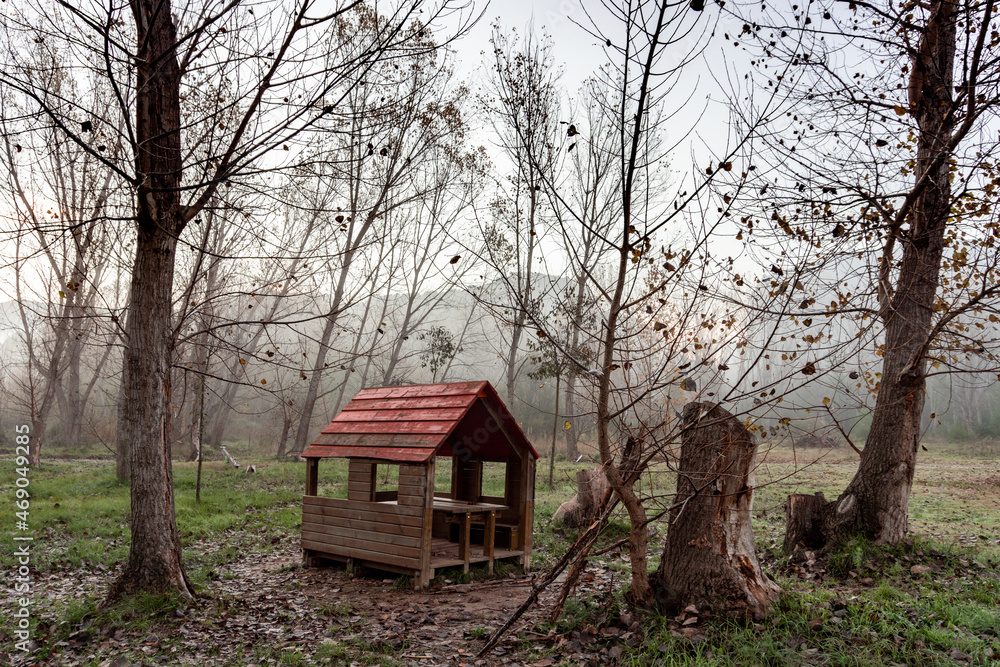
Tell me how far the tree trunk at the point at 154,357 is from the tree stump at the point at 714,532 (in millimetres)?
4396

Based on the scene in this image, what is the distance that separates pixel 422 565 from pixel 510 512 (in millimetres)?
1903

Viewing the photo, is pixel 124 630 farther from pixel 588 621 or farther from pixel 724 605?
pixel 724 605

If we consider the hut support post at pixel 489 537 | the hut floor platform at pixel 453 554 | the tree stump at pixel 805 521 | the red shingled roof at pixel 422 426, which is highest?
the red shingled roof at pixel 422 426

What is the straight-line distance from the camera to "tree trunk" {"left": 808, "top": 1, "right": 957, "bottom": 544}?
22.7 ft

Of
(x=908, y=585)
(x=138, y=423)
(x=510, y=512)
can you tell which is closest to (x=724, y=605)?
(x=908, y=585)

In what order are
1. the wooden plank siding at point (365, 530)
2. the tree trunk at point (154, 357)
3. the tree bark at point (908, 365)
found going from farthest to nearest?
the wooden plank siding at point (365, 530) → the tree bark at point (908, 365) → the tree trunk at point (154, 357)

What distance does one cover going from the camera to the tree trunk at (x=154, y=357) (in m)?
5.74

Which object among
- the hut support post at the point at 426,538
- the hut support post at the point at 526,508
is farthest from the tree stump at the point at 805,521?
the hut support post at the point at 426,538

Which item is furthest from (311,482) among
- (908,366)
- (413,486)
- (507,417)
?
(908,366)

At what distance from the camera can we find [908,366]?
22.5ft

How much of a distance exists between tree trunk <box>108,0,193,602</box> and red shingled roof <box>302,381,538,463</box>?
2.30 metres

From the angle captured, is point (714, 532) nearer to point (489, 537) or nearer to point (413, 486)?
point (413, 486)

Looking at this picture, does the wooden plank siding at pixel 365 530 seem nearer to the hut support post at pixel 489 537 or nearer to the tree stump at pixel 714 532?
the hut support post at pixel 489 537

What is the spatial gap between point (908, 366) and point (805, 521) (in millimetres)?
2098
